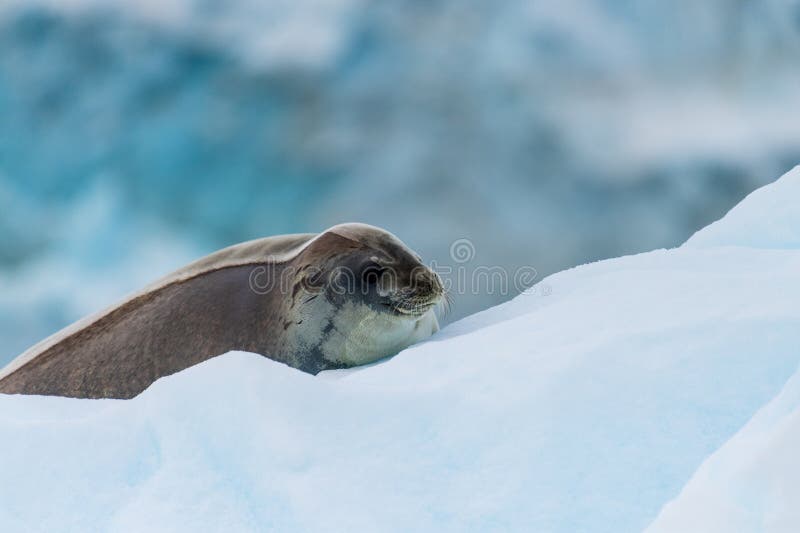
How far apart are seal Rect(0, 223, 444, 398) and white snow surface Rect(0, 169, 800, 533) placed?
184cm

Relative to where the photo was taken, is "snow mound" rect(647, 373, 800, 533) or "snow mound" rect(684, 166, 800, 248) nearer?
"snow mound" rect(647, 373, 800, 533)

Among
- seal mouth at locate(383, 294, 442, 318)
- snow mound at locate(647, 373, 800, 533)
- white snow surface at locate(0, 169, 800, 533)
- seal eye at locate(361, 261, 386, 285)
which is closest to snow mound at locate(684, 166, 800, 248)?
white snow surface at locate(0, 169, 800, 533)

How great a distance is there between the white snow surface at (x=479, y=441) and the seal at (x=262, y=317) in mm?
1843

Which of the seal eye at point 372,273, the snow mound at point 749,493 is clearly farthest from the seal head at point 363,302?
the snow mound at point 749,493

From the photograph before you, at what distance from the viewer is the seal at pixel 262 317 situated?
4883 mm

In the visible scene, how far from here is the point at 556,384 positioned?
241cm

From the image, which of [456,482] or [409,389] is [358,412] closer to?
[409,389]

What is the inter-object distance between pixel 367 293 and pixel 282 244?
3.23ft

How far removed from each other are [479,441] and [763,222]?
9.62 ft

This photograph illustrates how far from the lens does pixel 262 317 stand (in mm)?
5152

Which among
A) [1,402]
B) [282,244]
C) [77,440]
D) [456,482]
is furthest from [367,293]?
[456,482]

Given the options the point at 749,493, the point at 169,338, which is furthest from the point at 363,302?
the point at 749,493

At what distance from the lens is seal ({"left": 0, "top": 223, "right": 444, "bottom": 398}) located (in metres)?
4.88

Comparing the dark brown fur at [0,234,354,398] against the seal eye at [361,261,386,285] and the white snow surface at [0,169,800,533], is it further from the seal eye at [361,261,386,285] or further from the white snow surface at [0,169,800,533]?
the white snow surface at [0,169,800,533]
